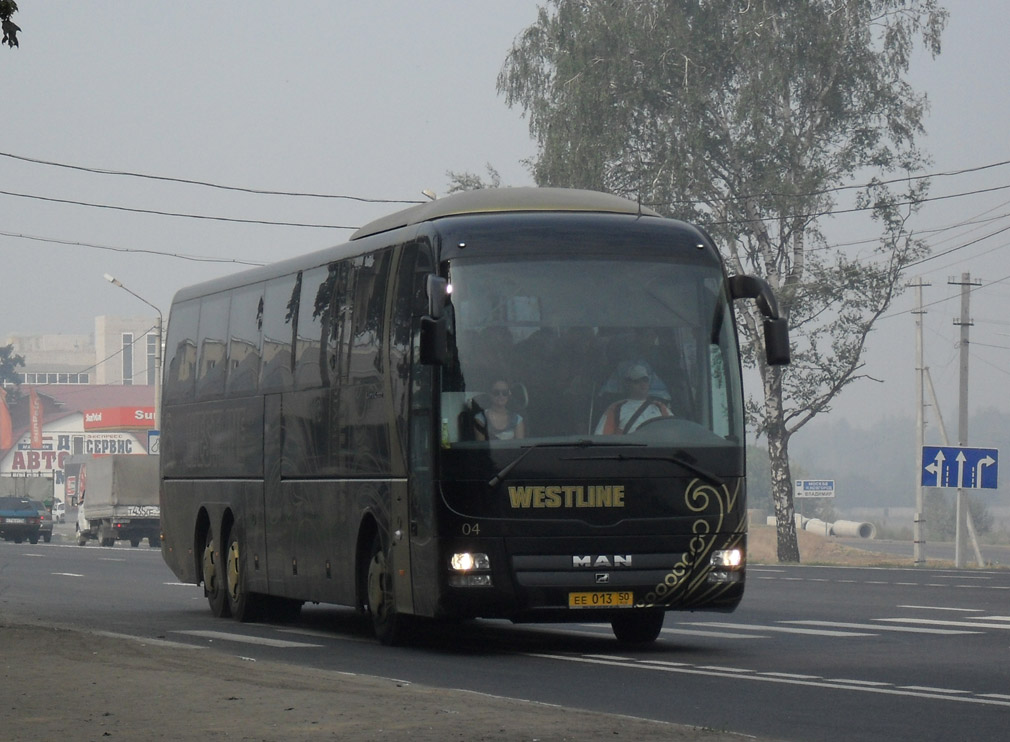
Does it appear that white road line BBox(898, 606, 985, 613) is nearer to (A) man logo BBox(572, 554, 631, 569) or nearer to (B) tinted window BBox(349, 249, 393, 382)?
(A) man logo BBox(572, 554, 631, 569)

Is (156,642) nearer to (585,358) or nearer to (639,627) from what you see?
(639,627)

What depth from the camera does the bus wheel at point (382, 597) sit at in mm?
15250

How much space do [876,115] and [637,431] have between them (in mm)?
36009

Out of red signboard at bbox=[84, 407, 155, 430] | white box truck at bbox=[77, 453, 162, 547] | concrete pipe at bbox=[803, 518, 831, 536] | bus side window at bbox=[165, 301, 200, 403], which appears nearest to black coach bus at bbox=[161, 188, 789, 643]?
bus side window at bbox=[165, 301, 200, 403]

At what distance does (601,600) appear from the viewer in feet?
46.0

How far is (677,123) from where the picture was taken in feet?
159

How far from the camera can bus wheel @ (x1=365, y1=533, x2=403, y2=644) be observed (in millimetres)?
15250

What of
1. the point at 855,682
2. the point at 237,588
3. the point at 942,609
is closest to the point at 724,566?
the point at 855,682

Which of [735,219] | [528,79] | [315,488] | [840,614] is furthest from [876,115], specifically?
[315,488]

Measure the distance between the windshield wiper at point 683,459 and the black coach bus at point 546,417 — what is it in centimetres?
1

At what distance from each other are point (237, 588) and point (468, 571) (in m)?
6.19

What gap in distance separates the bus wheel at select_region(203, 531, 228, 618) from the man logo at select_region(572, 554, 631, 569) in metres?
6.75

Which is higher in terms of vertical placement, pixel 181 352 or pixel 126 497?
pixel 181 352

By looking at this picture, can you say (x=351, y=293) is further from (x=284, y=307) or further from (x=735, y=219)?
(x=735, y=219)
